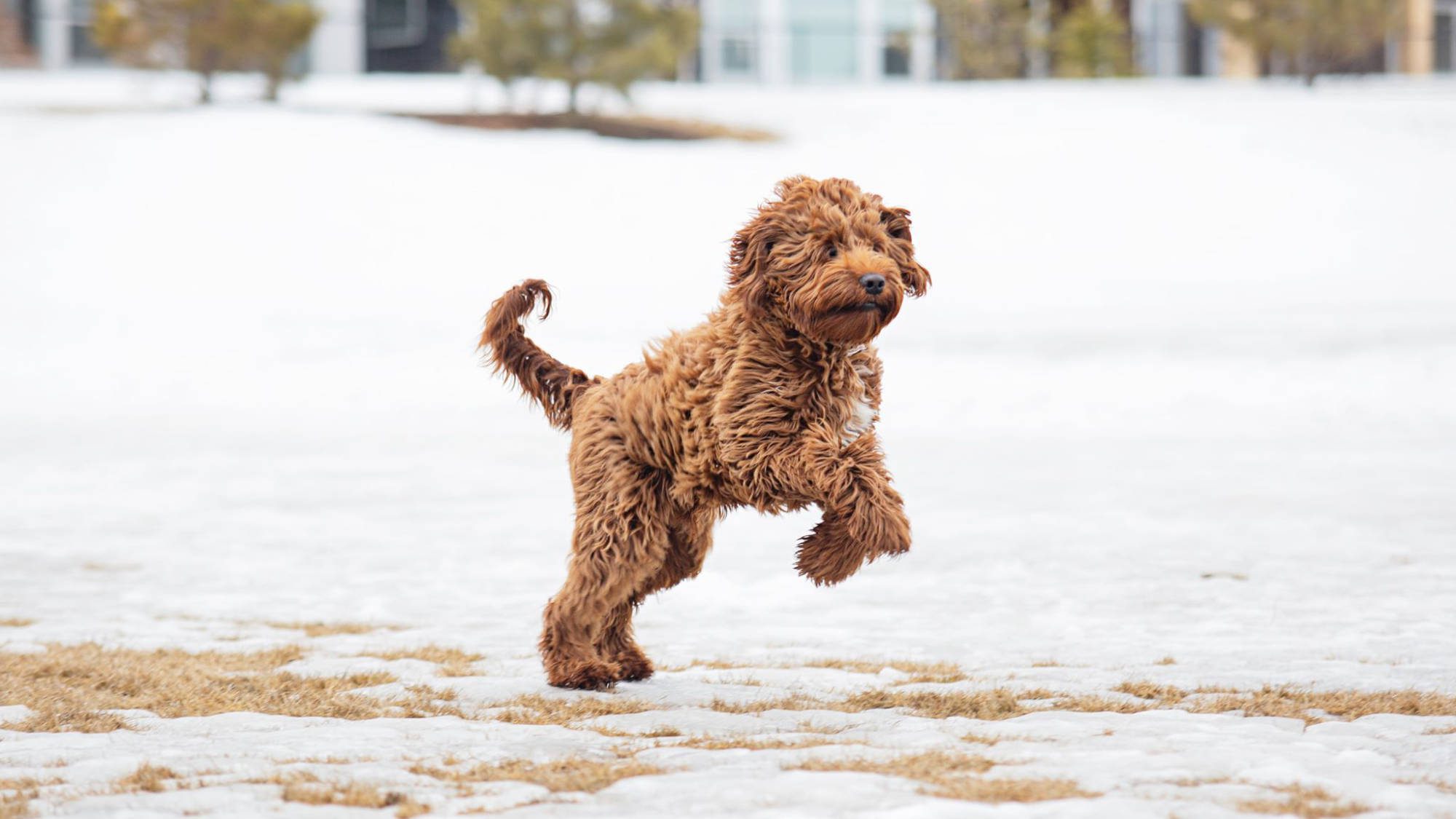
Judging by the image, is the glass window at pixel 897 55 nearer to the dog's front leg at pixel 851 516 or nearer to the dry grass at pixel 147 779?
the dog's front leg at pixel 851 516

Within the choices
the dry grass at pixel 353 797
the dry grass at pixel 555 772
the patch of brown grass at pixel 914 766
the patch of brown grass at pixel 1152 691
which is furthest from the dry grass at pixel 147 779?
the patch of brown grass at pixel 1152 691

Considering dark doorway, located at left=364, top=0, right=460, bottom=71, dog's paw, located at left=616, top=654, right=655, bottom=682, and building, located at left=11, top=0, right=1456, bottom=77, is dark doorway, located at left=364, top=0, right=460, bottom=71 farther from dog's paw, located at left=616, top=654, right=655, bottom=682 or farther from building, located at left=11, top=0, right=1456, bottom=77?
dog's paw, located at left=616, top=654, right=655, bottom=682

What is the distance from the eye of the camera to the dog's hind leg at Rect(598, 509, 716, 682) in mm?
5258

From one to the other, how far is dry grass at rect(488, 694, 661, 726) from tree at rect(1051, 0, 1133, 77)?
29.9 m

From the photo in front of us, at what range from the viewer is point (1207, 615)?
22.7 feet

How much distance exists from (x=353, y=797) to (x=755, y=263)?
6.43ft

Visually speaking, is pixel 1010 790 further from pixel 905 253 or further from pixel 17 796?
pixel 17 796

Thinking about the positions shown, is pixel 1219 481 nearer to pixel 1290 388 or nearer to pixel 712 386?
pixel 1290 388

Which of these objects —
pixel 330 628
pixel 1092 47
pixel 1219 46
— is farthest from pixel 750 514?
pixel 1219 46

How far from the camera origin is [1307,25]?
96.4 feet

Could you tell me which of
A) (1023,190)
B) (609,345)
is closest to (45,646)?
(609,345)

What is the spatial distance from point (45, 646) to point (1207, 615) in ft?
15.7

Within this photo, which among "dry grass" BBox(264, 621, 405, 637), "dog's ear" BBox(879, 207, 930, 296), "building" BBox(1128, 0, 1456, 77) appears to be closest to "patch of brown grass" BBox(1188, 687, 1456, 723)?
"dog's ear" BBox(879, 207, 930, 296)

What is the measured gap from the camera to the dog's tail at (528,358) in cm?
551
